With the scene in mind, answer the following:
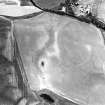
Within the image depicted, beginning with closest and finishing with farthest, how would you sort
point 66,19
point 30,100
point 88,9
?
point 30,100
point 66,19
point 88,9

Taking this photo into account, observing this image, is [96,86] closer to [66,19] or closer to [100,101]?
[100,101]

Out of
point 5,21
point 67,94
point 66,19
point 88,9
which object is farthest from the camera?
point 88,9

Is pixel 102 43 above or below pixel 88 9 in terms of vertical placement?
below

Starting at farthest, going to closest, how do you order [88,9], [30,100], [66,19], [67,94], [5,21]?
[88,9]
[66,19]
[5,21]
[67,94]
[30,100]

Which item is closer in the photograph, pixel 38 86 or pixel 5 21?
pixel 38 86

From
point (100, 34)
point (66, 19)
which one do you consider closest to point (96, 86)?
point (100, 34)

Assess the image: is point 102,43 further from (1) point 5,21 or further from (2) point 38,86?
(1) point 5,21

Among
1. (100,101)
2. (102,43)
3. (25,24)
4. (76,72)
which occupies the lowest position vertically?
(100,101)

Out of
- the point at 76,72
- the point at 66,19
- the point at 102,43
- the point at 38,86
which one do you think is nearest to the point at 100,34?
the point at 102,43

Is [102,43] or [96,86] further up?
[102,43]
